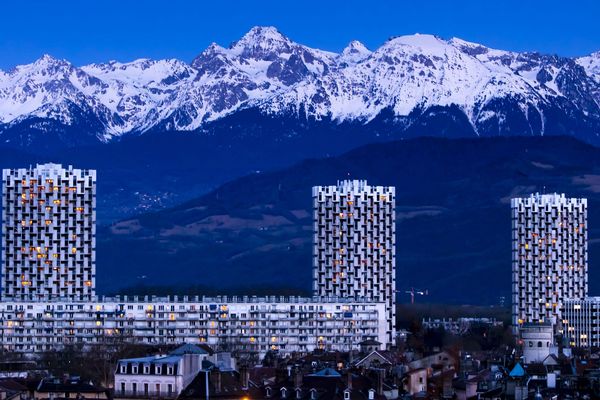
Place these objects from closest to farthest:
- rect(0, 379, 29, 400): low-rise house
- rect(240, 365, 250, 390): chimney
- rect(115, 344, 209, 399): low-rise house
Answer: rect(115, 344, 209, 399): low-rise house, rect(0, 379, 29, 400): low-rise house, rect(240, 365, 250, 390): chimney

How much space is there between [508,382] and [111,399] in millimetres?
24052

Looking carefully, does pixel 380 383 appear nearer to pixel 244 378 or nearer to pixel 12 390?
pixel 244 378

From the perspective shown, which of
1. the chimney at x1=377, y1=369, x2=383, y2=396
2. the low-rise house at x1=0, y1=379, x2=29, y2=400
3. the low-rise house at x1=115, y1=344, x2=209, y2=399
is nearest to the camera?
the low-rise house at x1=115, y1=344, x2=209, y2=399

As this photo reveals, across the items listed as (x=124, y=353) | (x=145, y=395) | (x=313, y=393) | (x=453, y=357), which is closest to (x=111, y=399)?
(x=145, y=395)

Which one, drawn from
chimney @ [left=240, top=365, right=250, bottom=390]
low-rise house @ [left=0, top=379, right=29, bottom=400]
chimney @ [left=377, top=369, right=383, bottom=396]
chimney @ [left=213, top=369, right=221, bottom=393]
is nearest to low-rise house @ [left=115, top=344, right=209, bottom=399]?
chimney @ [left=240, top=365, right=250, bottom=390]

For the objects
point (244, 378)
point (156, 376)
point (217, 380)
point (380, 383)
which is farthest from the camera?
point (380, 383)

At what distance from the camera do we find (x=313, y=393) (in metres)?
111

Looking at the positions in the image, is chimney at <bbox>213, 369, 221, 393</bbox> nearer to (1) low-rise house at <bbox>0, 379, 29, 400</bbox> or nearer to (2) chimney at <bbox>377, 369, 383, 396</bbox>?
(1) low-rise house at <bbox>0, 379, 29, 400</bbox>

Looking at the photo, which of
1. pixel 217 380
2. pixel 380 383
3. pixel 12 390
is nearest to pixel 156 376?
pixel 217 380

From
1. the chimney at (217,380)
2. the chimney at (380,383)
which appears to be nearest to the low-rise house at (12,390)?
the chimney at (217,380)

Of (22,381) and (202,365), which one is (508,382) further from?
(22,381)

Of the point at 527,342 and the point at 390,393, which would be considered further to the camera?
the point at 527,342

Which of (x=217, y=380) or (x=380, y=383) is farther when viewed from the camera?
(x=380, y=383)

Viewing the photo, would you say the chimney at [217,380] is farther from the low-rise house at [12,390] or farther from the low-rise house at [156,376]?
the low-rise house at [12,390]
